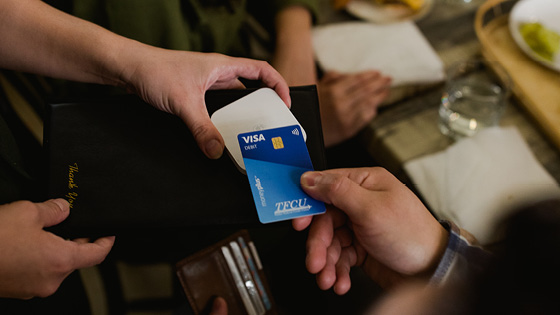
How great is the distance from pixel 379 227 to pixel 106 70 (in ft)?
1.70

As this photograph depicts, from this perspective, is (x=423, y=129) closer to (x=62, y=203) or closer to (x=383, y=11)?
(x=383, y=11)

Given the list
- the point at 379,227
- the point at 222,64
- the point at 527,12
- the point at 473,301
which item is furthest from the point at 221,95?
the point at 527,12

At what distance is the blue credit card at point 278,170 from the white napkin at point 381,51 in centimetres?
44

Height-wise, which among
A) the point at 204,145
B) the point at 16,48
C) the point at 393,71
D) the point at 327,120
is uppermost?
the point at 16,48

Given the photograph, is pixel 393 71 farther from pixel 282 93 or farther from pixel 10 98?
pixel 10 98

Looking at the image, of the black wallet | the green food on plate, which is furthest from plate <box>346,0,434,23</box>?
the black wallet

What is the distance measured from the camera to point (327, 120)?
99cm

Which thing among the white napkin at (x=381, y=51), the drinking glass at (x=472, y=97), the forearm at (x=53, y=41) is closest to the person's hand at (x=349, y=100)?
the white napkin at (x=381, y=51)

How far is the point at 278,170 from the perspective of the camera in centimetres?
55

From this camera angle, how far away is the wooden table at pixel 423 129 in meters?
0.76

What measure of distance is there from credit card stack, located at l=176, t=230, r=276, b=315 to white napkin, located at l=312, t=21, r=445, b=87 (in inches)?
19.3

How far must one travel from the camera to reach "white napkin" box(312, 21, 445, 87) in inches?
35.3

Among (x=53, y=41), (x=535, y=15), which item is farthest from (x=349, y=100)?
(x=53, y=41)

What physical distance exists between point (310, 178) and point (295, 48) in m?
0.58
